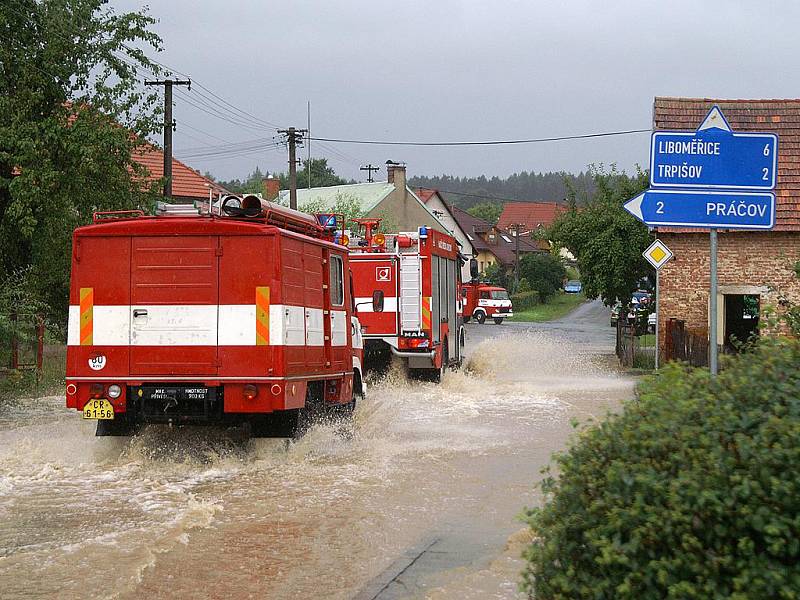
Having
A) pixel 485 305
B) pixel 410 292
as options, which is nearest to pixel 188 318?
pixel 410 292

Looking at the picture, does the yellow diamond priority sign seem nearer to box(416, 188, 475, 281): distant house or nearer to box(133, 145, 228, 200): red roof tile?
box(133, 145, 228, 200): red roof tile

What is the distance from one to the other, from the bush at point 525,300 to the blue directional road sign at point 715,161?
71118 mm

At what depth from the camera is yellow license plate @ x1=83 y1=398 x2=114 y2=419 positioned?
37.0 feet

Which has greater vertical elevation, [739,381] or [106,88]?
[106,88]

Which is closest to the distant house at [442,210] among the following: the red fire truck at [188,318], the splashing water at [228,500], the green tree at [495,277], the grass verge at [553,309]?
the green tree at [495,277]

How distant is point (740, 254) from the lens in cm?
2584

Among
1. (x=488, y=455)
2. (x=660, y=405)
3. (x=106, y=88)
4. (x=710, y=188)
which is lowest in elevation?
(x=488, y=455)

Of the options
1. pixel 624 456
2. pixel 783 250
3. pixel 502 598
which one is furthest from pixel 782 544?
pixel 783 250

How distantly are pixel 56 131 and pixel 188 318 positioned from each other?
35.8 ft

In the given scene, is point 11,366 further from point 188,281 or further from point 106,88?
point 188,281

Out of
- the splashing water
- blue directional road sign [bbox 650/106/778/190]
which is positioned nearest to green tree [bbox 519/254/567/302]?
the splashing water

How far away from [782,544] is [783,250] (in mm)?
23510

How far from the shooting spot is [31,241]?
2098 cm

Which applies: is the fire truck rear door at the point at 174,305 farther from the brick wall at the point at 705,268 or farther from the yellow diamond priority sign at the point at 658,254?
the brick wall at the point at 705,268
